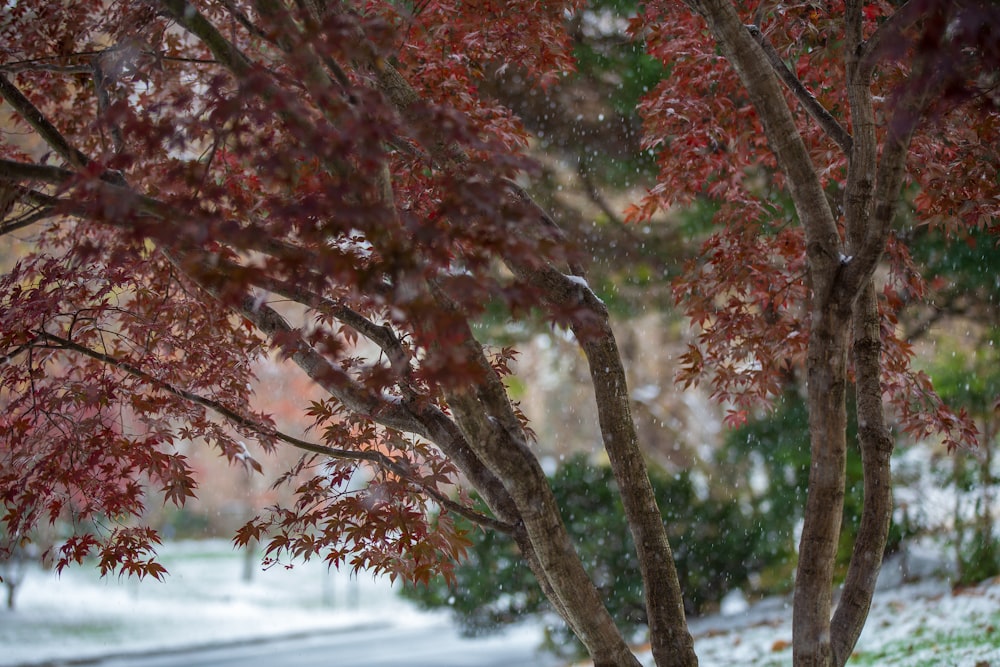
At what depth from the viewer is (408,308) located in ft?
6.25

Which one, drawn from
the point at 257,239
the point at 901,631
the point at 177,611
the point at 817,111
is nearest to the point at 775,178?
the point at 817,111

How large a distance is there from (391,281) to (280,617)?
13.7 meters

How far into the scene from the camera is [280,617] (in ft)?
47.3

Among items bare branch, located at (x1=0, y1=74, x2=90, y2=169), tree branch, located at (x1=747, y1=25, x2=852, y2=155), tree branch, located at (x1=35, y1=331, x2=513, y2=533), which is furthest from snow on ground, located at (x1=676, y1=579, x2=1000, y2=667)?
bare branch, located at (x1=0, y1=74, x2=90, y2=169)

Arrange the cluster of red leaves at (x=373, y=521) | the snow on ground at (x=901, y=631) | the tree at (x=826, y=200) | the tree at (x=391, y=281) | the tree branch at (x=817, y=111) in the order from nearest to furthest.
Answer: the tree at (x=391, y=281) < the cluster of red leaves at (x=373, y=521) < the tree at (x=826, y=200) < the tree branch at (x=817, y=111) < the snow on ground at (x=901, y=631)

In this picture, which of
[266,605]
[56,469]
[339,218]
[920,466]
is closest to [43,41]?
Result: [56,469]

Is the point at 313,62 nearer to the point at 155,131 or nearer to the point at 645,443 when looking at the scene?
the point at 155,131

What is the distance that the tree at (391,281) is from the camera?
2.27 meters

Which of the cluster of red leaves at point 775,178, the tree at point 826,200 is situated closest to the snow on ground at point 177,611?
the cluster of red leaves at point 775,178

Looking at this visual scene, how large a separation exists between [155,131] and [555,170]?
6113mm

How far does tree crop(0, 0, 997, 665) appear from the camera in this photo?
7.46 feet

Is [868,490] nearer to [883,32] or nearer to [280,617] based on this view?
[883,32]

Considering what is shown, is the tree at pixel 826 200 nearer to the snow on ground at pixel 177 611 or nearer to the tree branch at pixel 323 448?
the tree branch at pixel 323 448

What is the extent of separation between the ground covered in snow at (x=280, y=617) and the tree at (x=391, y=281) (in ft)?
10.0
